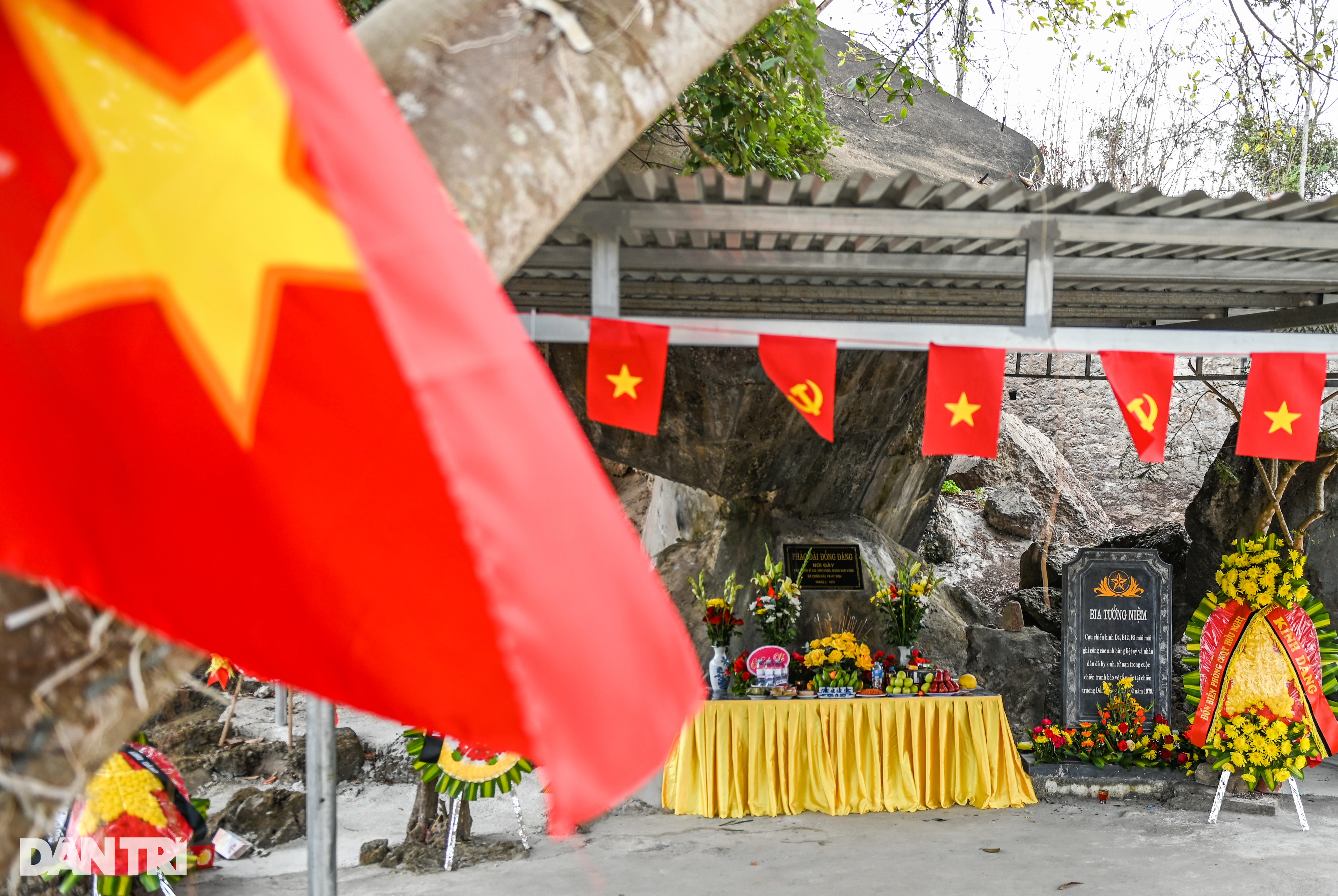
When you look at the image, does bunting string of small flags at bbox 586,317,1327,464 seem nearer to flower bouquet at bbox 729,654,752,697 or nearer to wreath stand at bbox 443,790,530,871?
wreath stand at bbox 443,790,530,871

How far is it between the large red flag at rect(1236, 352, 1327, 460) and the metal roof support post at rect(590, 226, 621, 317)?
10.6ft

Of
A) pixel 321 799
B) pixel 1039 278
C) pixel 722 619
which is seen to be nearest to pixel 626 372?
pixel 1039 278

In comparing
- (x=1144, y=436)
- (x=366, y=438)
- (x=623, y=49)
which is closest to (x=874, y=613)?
(x=1144, y=436)

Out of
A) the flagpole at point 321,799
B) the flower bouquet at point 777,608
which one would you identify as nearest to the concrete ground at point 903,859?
the flower bouquet at point 777,608

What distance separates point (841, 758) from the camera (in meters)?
6.49

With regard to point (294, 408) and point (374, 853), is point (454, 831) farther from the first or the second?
point (294, 408)

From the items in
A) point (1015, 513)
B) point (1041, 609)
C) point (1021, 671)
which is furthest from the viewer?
point (1015, 513)

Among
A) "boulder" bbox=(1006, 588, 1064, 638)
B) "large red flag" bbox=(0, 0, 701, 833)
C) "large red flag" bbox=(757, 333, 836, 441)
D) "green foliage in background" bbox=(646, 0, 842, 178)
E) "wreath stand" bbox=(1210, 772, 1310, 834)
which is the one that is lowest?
"wreath stand" bbox=(1210, 772, 1310, 834)

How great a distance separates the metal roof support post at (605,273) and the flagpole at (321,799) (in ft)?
6.97

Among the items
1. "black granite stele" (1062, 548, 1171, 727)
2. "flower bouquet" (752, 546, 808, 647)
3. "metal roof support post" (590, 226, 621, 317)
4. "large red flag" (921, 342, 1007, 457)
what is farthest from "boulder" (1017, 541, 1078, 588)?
"metal roof support post" (590, 226, 621, 317)

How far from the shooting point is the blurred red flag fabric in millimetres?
4531

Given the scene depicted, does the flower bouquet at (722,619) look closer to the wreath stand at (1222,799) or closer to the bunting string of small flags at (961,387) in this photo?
the bunting string of small flags at (961,387)

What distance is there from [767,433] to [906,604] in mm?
2043

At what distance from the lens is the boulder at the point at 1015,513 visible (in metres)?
15.0
